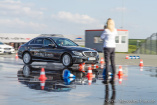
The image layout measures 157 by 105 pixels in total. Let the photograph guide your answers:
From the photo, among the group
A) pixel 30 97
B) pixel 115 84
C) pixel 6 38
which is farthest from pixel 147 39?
pixel 30 97

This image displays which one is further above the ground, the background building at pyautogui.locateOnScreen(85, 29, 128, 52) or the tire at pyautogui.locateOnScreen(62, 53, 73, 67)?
the background building at pyautogui.locateOnScreen(85, 29, 128, 52)

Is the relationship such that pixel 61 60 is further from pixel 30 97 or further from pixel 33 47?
pixel 30 97

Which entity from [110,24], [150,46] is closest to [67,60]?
[110,24]

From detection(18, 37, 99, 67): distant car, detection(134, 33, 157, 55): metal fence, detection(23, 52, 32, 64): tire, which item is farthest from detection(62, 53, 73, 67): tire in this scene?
detection(134, 33, 157, 55): metal fence

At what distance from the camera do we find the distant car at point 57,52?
1806 cm

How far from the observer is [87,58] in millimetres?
18109

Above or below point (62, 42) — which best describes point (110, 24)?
above

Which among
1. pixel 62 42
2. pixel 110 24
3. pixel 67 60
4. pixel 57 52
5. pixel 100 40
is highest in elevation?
pixel 100 40

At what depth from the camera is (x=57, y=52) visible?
18781 millimetres

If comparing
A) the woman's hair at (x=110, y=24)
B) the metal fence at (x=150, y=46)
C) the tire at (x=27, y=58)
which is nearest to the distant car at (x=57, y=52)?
the tire at (x=27, y=58)

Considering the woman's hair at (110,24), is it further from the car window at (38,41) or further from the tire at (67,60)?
the car window at (38,41)

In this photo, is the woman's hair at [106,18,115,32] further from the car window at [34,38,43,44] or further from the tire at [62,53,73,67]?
the car window at [34,38,43,44]

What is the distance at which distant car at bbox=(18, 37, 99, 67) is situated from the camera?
1806cm

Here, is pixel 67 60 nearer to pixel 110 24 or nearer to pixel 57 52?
pixel 57 52
